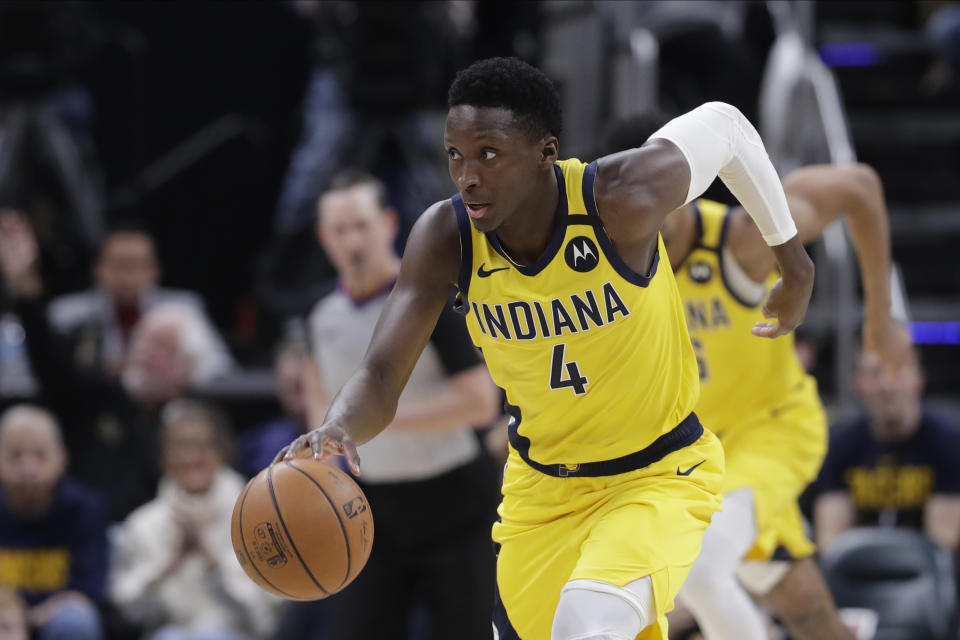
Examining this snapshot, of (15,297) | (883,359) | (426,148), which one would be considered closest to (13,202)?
(15,297)

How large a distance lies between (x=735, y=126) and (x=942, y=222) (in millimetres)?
5722

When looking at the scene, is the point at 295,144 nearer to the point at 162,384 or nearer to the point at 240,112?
the point at 240,112

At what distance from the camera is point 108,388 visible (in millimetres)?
7188

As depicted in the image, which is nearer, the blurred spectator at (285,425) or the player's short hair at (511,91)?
the player's short hair at (511,91)

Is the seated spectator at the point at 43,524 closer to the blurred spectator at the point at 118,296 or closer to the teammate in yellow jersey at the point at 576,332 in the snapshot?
the blurred spectator at the point at 118,296

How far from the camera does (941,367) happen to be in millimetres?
8094

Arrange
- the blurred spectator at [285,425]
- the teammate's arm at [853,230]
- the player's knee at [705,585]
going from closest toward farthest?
the player's knee at [705,585], the teammate's arm at [853,230], the blurred spectator at [285,425]

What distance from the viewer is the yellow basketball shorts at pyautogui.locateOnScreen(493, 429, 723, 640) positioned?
3.19 m

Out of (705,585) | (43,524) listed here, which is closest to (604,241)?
(705,585)

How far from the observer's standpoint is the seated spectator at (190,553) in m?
6.43

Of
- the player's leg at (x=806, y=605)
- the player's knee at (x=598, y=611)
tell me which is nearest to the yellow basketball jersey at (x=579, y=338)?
the player's knee at (x=598, y=611)

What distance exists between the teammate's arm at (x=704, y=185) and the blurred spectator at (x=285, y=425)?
368cm

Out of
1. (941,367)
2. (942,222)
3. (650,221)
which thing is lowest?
(941,367)

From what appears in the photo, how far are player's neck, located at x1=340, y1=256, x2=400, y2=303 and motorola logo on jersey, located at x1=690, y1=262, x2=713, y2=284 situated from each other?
3.75ft
